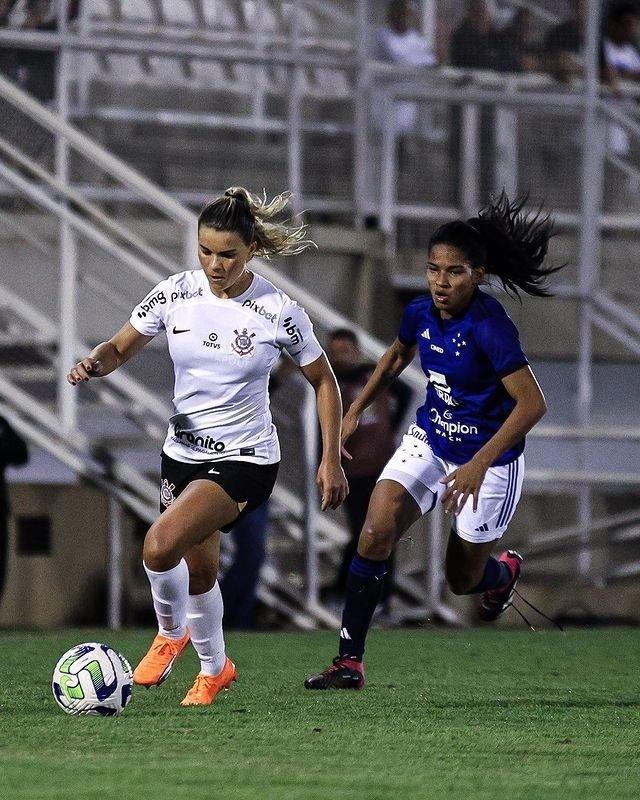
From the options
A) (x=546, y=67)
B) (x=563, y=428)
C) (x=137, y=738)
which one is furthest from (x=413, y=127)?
(x=137, y=738)

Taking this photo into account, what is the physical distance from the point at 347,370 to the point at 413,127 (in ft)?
11.7

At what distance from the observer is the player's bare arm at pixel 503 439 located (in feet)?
23.2

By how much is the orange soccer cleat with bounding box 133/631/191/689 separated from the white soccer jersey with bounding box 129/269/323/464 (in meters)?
0.73

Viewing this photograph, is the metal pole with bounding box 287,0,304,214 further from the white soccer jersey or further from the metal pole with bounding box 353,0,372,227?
the white soccer jersey

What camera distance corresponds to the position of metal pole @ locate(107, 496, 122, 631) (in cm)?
1241

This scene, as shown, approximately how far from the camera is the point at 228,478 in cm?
682

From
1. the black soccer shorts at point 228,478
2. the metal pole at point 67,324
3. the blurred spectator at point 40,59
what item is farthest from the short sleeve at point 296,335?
the blurred spectator at point 40,59

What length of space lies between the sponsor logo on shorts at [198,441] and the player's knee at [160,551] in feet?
1.22

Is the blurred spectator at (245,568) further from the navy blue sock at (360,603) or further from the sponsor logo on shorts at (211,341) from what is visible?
the sponsor logo on shorts at (211,341)

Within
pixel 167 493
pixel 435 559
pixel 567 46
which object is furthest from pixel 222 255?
pixel 567 46

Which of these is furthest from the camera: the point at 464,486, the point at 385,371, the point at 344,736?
the point at 385,371

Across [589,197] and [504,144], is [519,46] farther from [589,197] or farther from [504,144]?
[589,197]

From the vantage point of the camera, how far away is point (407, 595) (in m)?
13.1

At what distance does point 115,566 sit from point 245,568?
114cm
